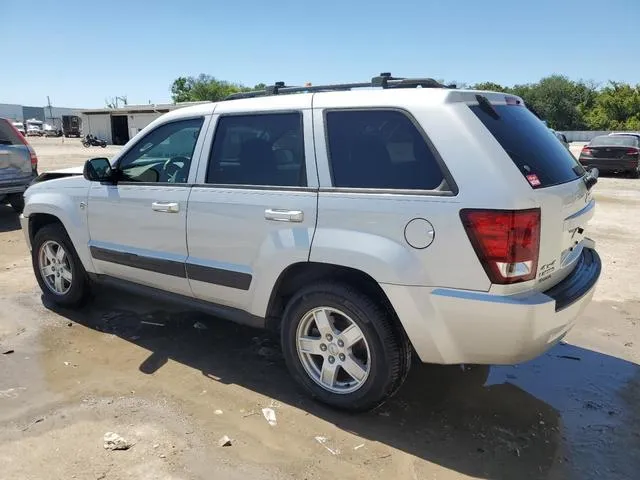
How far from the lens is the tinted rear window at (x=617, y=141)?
1845cm

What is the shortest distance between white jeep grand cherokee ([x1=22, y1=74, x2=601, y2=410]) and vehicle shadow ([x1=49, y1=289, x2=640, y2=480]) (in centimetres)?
34

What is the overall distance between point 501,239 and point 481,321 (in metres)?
0.44

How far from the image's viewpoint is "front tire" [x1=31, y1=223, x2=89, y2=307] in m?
4.92

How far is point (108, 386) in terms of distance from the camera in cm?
373

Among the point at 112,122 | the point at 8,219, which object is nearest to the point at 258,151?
the point at 8,219

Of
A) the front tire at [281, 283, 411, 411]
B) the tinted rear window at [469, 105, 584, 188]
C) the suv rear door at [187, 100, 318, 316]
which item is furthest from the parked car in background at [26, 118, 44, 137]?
the tinted rear window at [469, 105, 584, 188]

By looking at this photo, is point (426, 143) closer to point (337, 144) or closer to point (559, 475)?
point (337, 144)

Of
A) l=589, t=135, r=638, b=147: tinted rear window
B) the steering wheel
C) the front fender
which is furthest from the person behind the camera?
l=589, t=135, r=638, b=147: tinted rear window

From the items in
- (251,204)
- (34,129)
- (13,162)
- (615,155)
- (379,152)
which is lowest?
(615,155)

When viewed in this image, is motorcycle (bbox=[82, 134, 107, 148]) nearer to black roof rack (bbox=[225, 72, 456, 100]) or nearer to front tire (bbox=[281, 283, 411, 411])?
black roof rack (bbox=[225, 72, 456, 100])

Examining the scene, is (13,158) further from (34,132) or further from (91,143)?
(34,132)

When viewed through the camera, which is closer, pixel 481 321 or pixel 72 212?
pixel 481 321

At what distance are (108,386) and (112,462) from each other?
93 centimetres

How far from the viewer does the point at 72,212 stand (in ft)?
15.3
